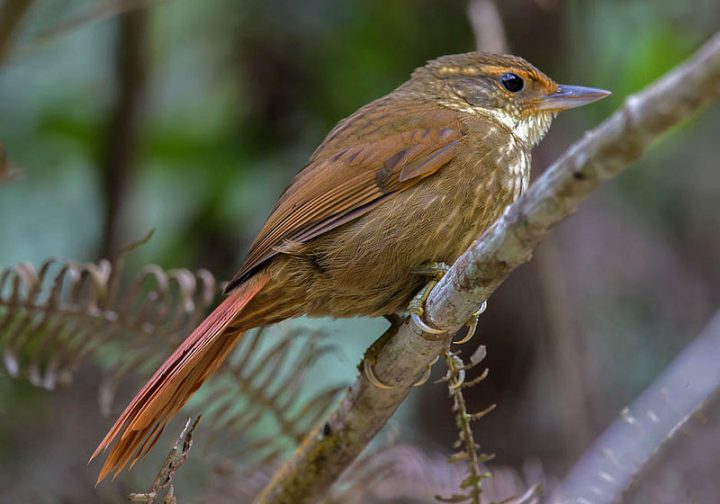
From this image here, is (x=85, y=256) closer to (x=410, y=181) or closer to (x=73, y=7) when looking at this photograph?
(x=73, y=7)

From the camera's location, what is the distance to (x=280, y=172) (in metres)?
4.32

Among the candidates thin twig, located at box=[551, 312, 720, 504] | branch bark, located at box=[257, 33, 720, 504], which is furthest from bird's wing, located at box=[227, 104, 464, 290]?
thin twig, located at box=[551, 312, 720, 504]

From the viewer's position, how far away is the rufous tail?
224cm

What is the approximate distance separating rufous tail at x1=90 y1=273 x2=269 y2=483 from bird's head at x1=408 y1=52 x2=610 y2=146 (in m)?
1.11

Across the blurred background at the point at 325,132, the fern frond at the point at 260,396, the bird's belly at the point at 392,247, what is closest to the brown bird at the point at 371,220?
the bird's belly at the point at 392,247

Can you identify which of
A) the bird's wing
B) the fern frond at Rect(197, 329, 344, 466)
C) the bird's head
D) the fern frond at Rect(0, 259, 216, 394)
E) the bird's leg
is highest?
the bird's head

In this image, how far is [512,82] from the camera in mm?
3275

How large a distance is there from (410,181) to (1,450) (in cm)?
188

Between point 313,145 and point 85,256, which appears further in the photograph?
point 313,145

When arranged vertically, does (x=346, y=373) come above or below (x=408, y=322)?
below

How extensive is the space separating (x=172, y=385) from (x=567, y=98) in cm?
164

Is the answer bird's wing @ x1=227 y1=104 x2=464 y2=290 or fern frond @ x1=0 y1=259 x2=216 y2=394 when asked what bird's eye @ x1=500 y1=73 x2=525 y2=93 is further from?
fern frond @ x1=0 y1=259 x2=216 y2=394

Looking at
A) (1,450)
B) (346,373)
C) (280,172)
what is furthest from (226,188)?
(1,450)

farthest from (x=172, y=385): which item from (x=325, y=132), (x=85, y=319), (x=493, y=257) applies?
(x=325, y=132)
